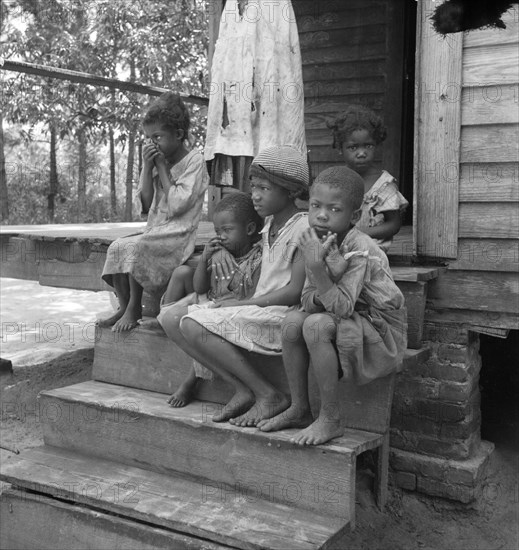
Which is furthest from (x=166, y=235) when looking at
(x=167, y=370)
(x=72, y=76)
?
(x=72, y=76)

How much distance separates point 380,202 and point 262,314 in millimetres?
1088

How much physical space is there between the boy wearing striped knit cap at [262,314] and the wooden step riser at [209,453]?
14cm

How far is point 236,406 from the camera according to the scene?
3242 millimetres

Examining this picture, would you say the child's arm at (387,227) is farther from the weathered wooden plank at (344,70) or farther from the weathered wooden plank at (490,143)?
the weathered wooden plank at (344,70)

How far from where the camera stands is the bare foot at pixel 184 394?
3.53 meters

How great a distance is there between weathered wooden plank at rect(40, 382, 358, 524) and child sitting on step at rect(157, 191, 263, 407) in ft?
0.63

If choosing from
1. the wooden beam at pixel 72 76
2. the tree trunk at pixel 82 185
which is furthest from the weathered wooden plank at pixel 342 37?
the tree trunk at pixel 82 185

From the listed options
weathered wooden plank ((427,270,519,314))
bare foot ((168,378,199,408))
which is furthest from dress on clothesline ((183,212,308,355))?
weathered wooden plank ((427,270,519,314))

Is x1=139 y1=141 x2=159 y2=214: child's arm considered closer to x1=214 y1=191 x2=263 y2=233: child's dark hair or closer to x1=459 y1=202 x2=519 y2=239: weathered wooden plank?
x1=214 y1=191 x2=263 y2=233: child's dark hair

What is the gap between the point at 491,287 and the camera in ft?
12.5

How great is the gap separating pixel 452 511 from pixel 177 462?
65.5 inches

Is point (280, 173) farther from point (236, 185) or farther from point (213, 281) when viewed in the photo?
point (236, 185)

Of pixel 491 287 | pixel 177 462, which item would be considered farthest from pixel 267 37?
pixel 177 462

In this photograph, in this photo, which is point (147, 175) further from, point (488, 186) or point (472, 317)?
point (472, 317)
